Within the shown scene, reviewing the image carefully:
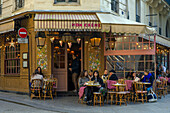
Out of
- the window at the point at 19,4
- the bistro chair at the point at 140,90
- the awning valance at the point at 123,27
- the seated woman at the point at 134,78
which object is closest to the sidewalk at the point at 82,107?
the bistro chair at the point at 140,90

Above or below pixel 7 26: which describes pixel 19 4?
above

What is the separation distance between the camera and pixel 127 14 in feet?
60.5

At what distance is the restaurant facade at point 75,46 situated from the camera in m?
12.8

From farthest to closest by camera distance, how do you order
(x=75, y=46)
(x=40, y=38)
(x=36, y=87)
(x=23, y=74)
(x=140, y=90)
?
(x=75, y=46) → (x=23, y=74) → (x=40, y=38) → (x=36, y=87) → (x=140, y=90)

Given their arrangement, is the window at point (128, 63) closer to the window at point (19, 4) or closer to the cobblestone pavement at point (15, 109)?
the cobblestone pavement at point (15, 109)

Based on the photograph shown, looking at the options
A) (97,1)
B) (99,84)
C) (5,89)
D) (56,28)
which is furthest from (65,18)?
(5,89)

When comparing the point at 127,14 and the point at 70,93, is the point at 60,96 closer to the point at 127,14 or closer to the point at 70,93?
the point at 70,93

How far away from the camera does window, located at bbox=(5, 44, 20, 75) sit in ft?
50.8

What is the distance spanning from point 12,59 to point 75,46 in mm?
3752

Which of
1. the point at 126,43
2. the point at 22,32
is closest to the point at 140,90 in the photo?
the point at 126,43

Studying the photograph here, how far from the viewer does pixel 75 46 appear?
49.5 ft

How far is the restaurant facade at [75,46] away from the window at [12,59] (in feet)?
0.18

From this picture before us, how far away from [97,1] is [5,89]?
721 centimetres

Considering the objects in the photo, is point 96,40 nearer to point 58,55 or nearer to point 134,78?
A: point 58,55
